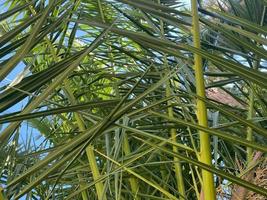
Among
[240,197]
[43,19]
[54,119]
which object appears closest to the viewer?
[43,19]

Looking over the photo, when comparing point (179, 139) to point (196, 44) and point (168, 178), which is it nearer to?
point (168, 178)

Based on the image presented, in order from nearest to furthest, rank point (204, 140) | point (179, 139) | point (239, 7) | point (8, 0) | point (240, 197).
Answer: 1. point (204, 140)
2. point (240, 197)
3. point (239, 7)
4. point (179, 139)
5. point (8, 0)

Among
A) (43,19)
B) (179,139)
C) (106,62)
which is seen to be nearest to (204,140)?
(43,19)

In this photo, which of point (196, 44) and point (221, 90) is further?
point (221, 90)

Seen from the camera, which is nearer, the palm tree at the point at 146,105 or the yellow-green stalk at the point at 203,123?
the palm tree at the point at 146,105

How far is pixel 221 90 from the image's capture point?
127 cm

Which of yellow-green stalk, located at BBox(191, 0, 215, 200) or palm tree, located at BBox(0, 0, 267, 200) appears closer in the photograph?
palm tree, located at BBox(0, 0, 267, 200)

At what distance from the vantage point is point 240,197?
74 cm

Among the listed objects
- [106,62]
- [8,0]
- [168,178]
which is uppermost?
[8,0]

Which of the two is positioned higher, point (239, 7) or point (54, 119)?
point (239, 7)

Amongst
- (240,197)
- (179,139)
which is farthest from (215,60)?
(179,139)

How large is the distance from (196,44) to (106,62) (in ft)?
2.99

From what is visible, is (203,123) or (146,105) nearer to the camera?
(203,123)

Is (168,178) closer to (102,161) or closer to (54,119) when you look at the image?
(102,161)
